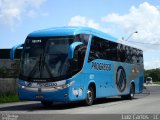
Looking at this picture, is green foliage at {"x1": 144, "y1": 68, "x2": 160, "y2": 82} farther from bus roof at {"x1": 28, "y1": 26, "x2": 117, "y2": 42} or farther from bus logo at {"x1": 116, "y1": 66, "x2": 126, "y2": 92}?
bus roof at {"x1": 28, "y1": 26, "x2": 117, "y2": 42}

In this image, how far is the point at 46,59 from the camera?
19.4 m

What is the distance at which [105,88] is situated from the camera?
945 inches

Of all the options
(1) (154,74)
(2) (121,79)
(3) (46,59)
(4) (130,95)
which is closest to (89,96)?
(3) (46,59)

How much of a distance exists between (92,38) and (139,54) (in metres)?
10.8

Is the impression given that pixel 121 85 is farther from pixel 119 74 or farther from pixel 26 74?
pixel 26 74

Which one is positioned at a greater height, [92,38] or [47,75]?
[92,38]

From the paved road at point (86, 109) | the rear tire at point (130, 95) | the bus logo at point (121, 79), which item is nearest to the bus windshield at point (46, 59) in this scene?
the paved road at point (86, 109)

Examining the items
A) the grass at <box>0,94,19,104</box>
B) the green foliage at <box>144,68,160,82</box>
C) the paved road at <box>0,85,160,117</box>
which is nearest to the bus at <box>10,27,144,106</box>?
the paved road at <box>0,85,160,117</box>

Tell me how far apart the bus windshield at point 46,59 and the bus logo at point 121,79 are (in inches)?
297

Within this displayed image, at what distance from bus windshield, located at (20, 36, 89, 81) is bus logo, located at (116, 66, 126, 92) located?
7.54 metres

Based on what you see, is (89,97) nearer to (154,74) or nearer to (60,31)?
(60,31)

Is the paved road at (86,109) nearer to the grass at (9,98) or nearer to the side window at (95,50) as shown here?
the side window at (95,50)

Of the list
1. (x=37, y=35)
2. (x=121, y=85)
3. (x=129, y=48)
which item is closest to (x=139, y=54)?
(x=129, y=48)

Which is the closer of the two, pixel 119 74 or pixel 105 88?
pixel 105 88
